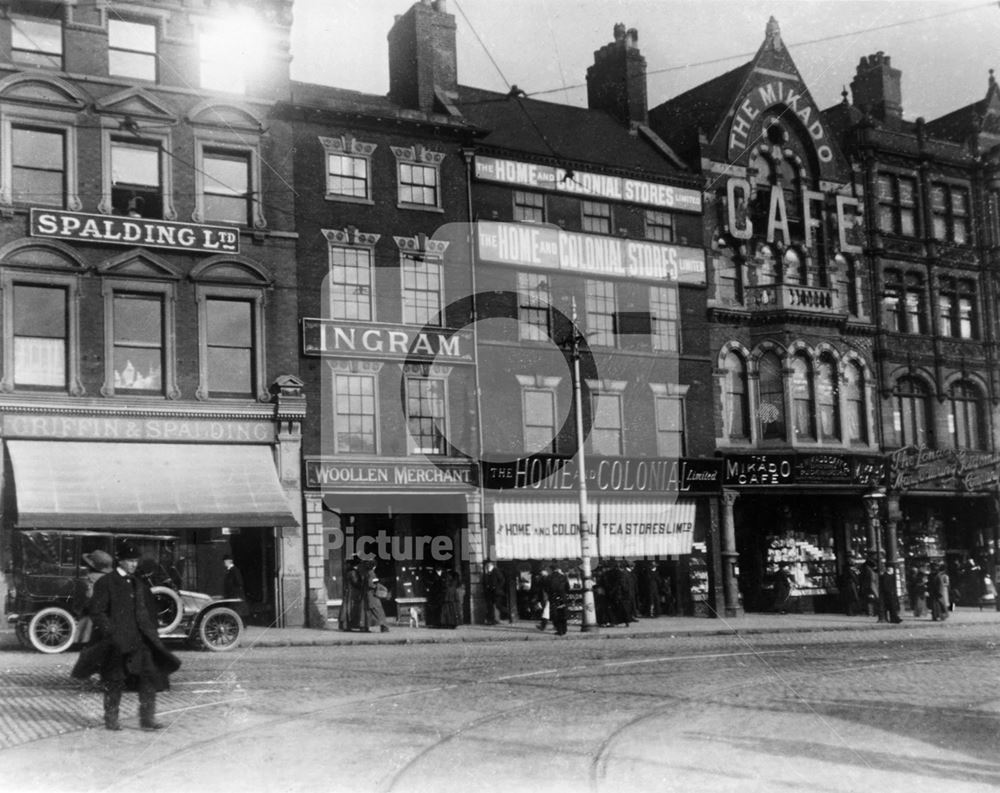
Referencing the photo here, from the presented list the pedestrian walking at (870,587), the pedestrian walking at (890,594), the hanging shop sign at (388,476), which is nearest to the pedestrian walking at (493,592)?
the hanging shop sign at (388,476)

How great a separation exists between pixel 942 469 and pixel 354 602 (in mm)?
20735

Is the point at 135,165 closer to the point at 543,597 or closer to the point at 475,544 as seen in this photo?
the point at 475,544

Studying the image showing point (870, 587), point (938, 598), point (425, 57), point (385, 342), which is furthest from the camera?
point (870, 587)

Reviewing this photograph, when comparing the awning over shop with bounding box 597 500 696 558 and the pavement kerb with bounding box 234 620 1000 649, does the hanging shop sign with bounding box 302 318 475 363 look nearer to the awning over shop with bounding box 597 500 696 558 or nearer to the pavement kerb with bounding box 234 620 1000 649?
the awning over shop with bounding box 597 500 696 558

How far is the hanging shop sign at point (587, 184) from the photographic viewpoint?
30938 mm

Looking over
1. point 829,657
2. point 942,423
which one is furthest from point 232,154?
point 942,423

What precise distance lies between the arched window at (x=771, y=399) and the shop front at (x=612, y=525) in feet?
8.43

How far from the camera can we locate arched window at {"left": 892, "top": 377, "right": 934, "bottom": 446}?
37.0 m

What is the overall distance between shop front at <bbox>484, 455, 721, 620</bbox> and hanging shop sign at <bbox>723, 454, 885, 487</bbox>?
0.65 m

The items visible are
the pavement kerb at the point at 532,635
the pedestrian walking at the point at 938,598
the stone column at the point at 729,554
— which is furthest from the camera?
the stone column at the point at 729,554

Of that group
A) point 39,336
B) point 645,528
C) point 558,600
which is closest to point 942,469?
point 645,528

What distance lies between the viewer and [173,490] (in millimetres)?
24938

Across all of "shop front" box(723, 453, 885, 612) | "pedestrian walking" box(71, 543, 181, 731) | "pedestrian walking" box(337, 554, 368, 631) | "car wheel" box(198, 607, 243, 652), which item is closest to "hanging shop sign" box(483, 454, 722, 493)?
"shop front" box(723, 453, 885, 612)

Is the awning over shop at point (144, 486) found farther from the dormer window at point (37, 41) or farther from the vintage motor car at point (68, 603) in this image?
the dormer window at point (37, 41)
